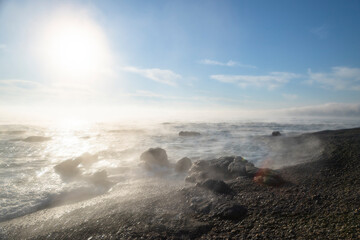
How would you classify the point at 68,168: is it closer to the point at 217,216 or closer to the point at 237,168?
the point at 237,168

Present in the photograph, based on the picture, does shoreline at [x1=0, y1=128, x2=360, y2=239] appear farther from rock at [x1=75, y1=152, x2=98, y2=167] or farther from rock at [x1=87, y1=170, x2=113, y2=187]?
rock at [x1=75, y1=152, x2=98, y2=167]

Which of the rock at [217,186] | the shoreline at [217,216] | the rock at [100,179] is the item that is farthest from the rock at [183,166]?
the rock at [217,186]

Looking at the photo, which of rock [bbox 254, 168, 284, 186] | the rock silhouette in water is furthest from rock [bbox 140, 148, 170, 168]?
rock [bbox 254, 168, 284, 186]

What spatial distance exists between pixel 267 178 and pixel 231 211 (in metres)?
2.94

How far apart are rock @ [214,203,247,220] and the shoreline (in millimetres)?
109

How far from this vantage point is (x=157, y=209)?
608 centimetres

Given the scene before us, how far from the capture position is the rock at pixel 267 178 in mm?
7426

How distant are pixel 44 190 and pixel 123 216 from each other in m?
5.37

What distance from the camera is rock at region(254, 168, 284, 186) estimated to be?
7.43 m

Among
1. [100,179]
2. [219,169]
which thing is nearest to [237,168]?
[219,169]

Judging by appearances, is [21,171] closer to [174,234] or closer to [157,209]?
[157,209]

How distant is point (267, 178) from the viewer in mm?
7605

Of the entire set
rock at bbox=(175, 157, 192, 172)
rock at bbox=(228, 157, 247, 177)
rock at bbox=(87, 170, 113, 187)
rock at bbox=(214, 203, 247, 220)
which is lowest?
rock at bbox=(87, 170, 113, 187)

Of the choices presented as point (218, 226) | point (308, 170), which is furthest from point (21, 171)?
point (308, 170)
